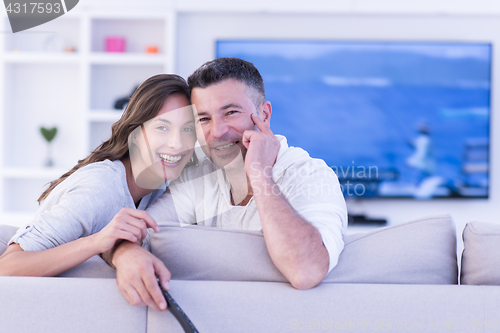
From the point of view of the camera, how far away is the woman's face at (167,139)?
139cm

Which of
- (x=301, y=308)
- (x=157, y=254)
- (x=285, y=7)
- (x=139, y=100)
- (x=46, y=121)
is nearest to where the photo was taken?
(x=301, y=308)

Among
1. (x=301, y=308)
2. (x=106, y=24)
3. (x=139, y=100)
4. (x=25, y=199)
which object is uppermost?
(x=106, y=24)

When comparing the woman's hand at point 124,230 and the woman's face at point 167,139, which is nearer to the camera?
the woman's hand at point 124,230

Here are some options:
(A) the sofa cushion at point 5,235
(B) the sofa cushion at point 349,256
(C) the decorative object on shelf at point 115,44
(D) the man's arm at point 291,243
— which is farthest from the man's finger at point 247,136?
(C) the decorative object on shelf at point 115,44

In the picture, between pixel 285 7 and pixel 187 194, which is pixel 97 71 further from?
pixel 187 194

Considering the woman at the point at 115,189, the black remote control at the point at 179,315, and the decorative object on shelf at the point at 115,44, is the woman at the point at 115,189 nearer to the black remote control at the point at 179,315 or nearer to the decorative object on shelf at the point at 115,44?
the black remote control at the point at 179,315

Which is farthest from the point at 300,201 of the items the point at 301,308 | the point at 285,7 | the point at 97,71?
the point at 97,71

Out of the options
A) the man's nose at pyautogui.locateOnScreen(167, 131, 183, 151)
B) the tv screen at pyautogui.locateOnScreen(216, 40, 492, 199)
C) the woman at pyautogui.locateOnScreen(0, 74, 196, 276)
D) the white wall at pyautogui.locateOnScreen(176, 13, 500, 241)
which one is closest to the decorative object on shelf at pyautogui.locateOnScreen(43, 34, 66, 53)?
the white wall at pyautogui.locateOnScreen(176, 13, 500, 241)

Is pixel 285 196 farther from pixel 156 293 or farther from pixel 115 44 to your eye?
pixel 115 44

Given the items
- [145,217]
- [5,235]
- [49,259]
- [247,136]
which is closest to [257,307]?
[145,217]

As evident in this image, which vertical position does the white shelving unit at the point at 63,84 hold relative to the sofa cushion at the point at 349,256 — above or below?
above

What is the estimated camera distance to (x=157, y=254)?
2.76 feet

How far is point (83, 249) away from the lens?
83 centimetres

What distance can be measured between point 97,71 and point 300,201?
3.01 metres
